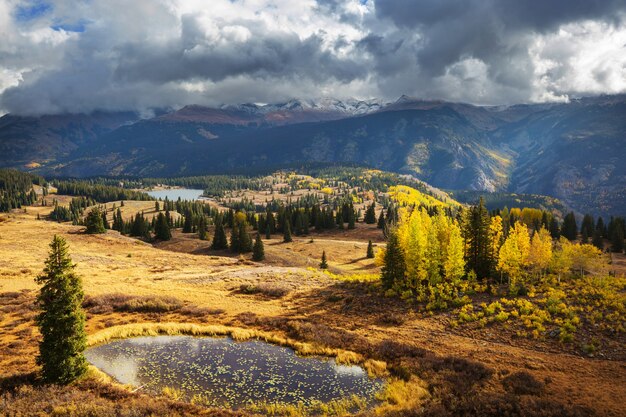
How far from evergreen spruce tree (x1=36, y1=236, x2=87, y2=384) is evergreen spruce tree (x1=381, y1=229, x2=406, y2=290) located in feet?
139

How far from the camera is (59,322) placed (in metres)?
29.6

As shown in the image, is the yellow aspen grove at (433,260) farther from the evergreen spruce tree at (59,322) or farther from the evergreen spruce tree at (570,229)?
the evergreen spruce tree at (570,229)

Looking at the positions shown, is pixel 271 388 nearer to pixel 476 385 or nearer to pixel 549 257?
pixel 476 385

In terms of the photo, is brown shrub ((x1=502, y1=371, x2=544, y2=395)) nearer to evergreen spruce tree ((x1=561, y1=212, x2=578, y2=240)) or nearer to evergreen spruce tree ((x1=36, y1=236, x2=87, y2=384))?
evergreen spruce tree ((x1=36, y1=236, x2=87, y2=384))

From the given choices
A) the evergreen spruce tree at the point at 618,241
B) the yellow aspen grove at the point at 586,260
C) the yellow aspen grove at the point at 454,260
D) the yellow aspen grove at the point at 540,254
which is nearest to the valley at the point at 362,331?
the yellow aspen grove at the point at 586,260

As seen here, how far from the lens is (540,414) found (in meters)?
26.5

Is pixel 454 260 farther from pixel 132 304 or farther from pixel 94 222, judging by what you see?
pixel 94 222

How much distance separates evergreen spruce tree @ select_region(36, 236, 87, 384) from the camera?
96.6 feet

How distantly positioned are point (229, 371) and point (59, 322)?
14.7m

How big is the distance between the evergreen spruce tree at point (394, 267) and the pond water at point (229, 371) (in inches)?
938

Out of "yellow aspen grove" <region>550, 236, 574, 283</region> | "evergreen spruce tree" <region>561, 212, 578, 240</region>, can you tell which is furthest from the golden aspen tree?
"evergreen spruce tree" <region>561, 212, 578, 240</region>

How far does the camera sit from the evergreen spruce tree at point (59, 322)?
2944cm

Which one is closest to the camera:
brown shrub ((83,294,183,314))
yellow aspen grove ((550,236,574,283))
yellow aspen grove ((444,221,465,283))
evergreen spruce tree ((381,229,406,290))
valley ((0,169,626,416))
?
valley ((0,169,626,416))

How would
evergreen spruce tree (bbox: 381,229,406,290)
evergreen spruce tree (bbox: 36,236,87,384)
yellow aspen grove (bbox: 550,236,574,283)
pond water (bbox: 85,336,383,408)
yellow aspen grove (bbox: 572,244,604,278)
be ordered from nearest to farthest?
evergreen spruce tree (bbox: 36,236,87,384), pond water (bbox: 85,336,383,408), evergreen spruce tree (bbox: 381,229,406,290), yellow aspen grove (bbox: 550,236,574,283), yellow aspen grove (bbox: 572,244,604,278)
